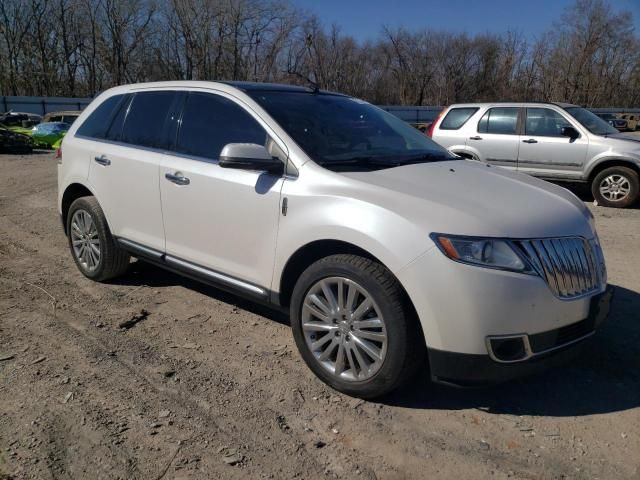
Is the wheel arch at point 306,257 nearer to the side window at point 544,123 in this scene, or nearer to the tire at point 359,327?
the tire at point 359,327

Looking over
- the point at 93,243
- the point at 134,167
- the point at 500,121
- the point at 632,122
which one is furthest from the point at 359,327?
the point at 632,122

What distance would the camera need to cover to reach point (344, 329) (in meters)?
3.12

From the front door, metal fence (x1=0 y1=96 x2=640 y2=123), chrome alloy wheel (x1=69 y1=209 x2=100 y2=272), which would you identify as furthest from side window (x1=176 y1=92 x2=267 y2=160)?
metal fence (x1=0 y1=96 x2=640 y2=123)

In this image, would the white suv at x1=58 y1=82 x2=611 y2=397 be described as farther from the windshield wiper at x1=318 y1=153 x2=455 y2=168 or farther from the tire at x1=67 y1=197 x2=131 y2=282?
the tire at x1=67 y1=197 x2=131 y2=282

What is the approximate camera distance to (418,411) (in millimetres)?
3051

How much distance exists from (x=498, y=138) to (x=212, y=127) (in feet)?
24.5

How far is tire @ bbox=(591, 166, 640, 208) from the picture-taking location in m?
9.02

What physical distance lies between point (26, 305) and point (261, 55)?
186 ft

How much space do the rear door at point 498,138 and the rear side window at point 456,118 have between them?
1.02 ft

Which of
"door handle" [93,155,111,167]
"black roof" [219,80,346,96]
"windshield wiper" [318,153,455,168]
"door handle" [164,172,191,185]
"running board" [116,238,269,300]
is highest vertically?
"black roof" [219,80,346,96]

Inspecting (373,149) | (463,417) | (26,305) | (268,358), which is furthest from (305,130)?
(26,305)

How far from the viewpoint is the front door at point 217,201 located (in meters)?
3.46

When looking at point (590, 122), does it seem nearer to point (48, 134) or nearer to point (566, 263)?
point (566, 263)

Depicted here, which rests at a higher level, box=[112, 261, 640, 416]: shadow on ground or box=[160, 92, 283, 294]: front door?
box=[160, 92, 283, 294]: front door
